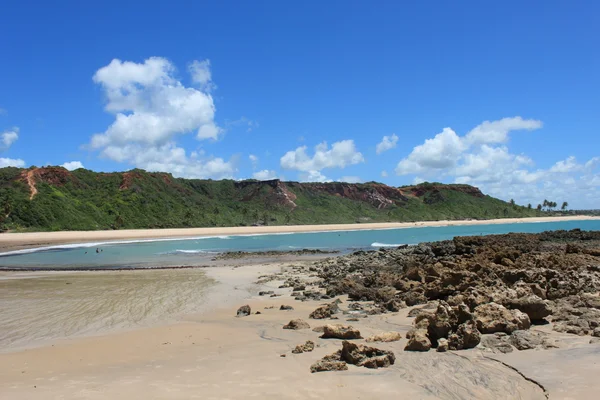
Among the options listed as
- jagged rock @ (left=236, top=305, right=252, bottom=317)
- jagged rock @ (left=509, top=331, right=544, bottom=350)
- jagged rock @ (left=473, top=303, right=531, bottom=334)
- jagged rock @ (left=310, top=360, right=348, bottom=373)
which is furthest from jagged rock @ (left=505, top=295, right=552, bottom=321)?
jagged rock @ (left=236, top=305, right=252, bottom=317)

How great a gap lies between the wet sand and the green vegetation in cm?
6022

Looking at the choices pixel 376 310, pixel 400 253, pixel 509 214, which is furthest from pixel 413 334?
pixel 509 214

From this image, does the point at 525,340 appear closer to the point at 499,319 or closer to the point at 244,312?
the point at 499,319

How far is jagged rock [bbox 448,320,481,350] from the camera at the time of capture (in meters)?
7.49

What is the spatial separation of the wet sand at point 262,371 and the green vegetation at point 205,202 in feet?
198

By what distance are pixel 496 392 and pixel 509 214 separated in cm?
14492

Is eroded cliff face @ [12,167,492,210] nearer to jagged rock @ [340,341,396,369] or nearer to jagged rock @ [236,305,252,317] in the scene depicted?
jagged rock @ [236,305,252,317]

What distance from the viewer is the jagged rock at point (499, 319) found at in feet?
26.5

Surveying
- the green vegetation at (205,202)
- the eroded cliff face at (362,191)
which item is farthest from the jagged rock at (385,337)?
the eroded cliff face at (362,191)

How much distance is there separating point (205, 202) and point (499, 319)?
313 ft

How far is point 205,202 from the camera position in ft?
328

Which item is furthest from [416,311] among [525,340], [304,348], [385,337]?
[304,348]

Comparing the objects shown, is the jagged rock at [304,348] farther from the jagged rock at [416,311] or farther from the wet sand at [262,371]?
the jagged rock at [416,311]

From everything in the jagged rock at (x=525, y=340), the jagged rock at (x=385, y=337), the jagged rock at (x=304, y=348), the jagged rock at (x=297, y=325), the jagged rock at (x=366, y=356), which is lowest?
the jagged rock at (x=297, y=325)
